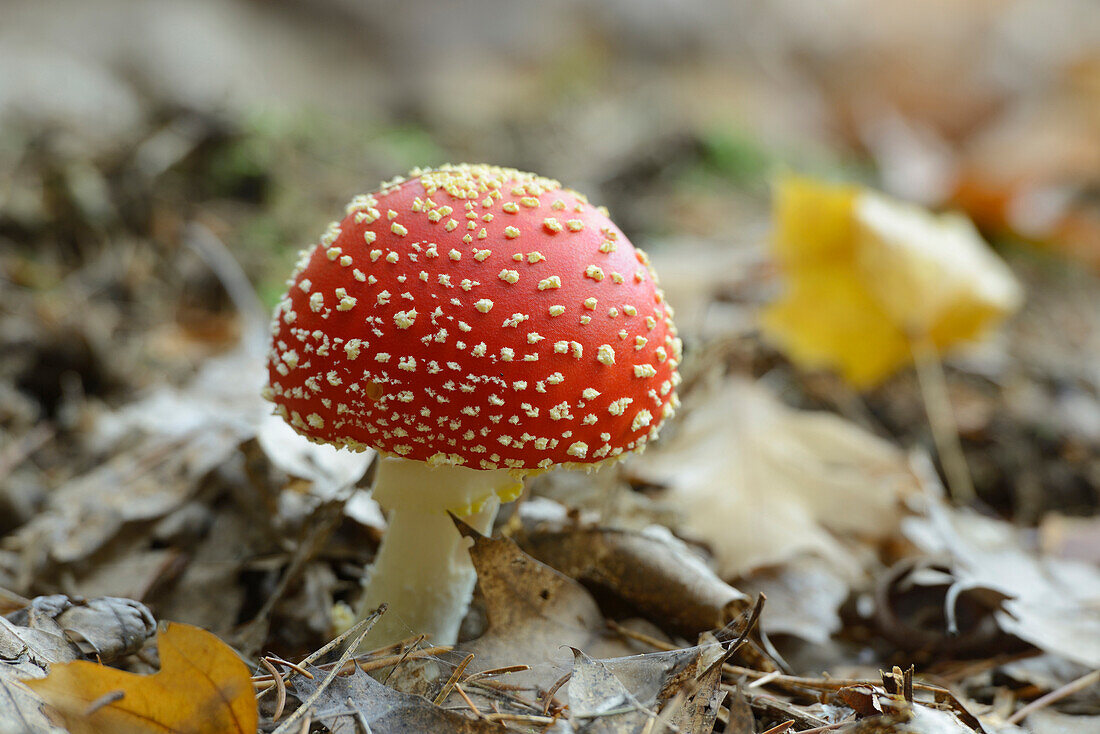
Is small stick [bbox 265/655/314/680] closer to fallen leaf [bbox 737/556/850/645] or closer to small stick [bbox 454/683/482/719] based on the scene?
small stick [bbox 454/683/482/719]

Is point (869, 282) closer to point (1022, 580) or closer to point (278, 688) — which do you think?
point (1022, 580)

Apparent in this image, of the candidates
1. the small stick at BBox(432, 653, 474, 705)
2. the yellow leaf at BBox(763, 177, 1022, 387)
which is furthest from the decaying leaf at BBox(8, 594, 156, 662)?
the yellow leaf at BBox(763, 177, 1022, 387)

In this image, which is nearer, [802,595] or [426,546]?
[426,546]

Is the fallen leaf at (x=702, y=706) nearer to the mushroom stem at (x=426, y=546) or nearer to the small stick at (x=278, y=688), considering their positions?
the mushroom stem at (x=426, y=546)

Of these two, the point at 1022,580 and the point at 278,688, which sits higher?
the point at 278,688

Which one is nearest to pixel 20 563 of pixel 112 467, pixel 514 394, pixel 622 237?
pixel 112 467

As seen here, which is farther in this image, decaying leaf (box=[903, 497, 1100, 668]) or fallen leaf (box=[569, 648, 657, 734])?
decaying leaf (box=[903, 497, 1100, 668])

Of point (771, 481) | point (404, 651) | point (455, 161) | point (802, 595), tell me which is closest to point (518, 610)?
point (404, 651)
